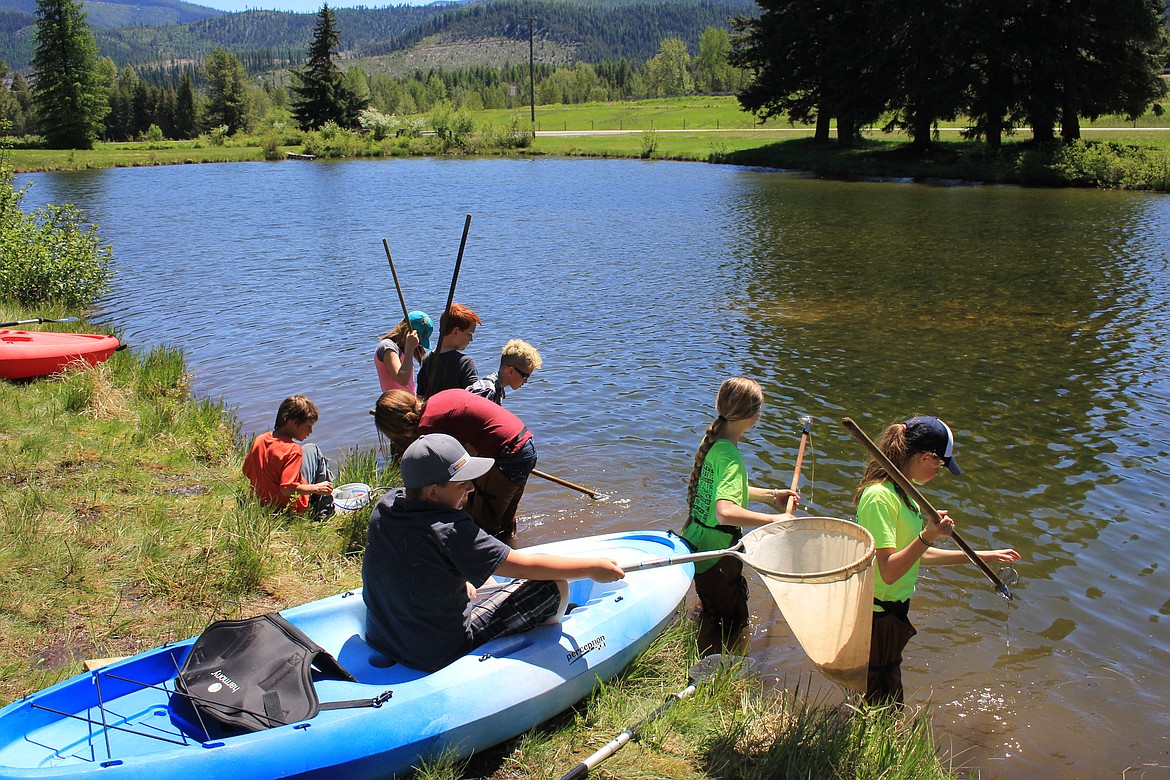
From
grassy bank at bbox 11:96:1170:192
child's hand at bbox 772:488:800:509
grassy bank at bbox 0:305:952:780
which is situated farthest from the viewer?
grassy bank at bbox 11:96:1170:192

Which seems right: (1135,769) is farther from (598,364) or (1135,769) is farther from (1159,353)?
A: (1159,353)

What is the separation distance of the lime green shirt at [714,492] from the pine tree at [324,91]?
245ft

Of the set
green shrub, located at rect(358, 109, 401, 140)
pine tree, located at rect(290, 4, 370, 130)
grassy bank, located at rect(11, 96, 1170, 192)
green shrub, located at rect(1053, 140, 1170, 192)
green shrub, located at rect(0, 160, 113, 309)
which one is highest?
pine tree, located at rect(290, 4, 370, 130)

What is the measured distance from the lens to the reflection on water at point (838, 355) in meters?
6.07

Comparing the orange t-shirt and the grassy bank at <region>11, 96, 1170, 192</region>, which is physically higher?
the grassy bank at <region>11, 96, 1170, 192</region>

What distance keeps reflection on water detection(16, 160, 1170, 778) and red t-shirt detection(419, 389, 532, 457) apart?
1.72m

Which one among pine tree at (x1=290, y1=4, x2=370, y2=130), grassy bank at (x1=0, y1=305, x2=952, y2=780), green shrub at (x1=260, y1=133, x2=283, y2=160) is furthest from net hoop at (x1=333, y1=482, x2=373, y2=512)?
pine tree at (x1=290, y1=4, x2=370, y2=130)

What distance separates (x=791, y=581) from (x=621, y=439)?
579 centimetres

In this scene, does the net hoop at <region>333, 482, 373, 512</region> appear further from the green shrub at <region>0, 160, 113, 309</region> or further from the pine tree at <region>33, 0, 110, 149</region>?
the pine tree at <region>33, 0, 110, 149</region>

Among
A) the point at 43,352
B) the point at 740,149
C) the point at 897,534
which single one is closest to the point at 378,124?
the point at 740,149

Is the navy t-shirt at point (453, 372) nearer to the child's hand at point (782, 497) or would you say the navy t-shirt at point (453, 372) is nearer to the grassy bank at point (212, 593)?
the grassy bank at point (212, 593)

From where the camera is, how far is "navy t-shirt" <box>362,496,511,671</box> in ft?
12.5

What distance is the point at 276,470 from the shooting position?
21.3 ft

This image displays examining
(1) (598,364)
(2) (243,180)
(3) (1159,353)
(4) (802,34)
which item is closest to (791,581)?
(1) (598,364)
